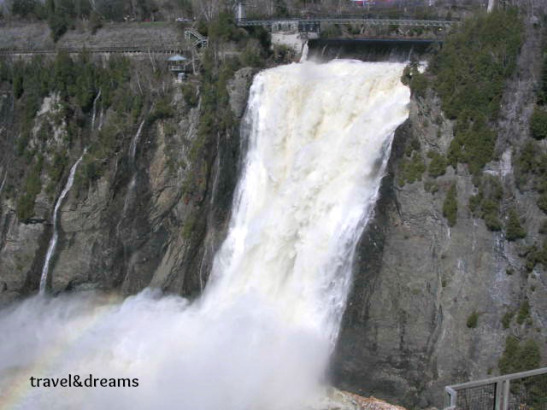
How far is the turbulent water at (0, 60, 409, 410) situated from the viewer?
22656mm

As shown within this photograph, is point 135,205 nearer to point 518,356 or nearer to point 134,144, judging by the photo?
point 134,144

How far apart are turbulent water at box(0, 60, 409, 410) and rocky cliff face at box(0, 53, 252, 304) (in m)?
1.29

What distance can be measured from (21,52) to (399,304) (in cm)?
3142

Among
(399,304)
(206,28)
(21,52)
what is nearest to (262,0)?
(206,28)

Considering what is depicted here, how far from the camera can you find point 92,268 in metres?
32.1

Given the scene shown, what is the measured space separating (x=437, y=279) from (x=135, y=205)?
16.0 metres

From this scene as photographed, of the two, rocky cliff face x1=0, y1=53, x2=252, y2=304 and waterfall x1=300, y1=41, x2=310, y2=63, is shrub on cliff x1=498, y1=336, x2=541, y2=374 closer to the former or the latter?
rocky cliff face x1=0, y1=53, x2=252, y2=304

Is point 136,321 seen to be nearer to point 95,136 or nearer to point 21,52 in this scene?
point 95,136

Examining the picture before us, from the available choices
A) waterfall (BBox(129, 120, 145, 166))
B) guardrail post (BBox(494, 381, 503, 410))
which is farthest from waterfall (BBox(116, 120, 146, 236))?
guardrail post (BBox(494, 381, 503, 410))

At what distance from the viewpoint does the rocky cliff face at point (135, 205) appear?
97.9 ft

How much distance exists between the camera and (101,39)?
136 feet

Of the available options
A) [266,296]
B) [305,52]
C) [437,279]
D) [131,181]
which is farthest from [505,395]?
[305,52]

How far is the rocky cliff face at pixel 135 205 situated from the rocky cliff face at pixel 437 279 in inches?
342

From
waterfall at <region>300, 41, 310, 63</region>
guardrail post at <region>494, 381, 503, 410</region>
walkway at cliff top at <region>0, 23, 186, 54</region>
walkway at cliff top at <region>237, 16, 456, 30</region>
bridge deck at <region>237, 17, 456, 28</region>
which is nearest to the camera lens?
guardrail post at <region>494, 381, 503, 410</region>
